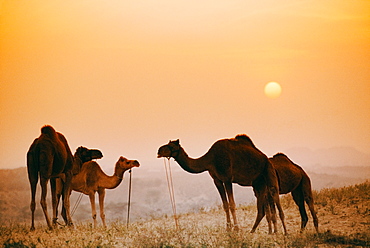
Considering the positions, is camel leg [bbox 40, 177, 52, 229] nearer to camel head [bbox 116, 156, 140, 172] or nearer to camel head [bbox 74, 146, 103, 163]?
camel head [bbox 74, 146, 103, 163]

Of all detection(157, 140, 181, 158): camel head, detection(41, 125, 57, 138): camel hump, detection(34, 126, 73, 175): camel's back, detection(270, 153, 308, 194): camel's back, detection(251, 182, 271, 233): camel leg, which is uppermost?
detection(41, 125, 57, 138): camel hump

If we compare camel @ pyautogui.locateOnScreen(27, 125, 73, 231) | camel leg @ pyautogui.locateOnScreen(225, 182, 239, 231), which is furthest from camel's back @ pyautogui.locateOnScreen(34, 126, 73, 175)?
camel leg @ pyautogui.locateOnScreen(225, 182, 239, 231)

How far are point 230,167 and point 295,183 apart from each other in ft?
5.55

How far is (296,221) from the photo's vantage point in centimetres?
1388

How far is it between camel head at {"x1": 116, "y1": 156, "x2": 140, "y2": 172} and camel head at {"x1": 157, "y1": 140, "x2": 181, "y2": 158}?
2.31 m

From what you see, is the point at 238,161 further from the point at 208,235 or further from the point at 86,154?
the point at 86,154

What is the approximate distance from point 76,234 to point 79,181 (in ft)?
7.33

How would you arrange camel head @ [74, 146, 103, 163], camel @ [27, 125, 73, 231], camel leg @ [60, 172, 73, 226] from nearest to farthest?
1. camel @ [27, 125, 73, 231]
2. camel leg @ [60, 172, 73, 226]
3. camel head @ [74, 146, 103, 163]

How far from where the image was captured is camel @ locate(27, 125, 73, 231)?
11.7 meters

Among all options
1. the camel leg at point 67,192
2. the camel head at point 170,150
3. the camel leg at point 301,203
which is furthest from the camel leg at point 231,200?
the camel leg at point 67,192

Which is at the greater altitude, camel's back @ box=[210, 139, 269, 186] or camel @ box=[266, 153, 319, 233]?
camel's back @ box=[210, 139, 269, 186]

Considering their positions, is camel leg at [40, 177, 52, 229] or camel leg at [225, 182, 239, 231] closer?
camel leg at [225, 182, 239, 231]

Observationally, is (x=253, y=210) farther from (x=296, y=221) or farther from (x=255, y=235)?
(x=255, y=235)

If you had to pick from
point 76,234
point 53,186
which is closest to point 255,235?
point 76,234
